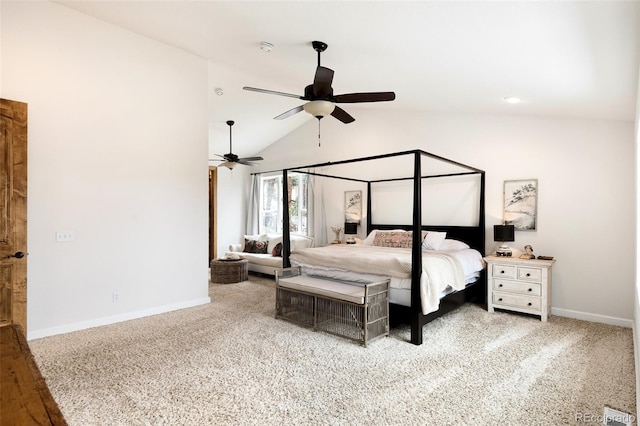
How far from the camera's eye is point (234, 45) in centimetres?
407

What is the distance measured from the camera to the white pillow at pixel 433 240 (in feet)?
16.5

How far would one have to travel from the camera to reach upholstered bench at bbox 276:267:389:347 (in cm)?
350

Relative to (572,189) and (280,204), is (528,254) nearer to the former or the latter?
(572,189)

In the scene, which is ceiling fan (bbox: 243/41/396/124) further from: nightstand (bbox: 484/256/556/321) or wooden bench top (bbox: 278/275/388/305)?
nightstand (bbox: 484/256/556/321)

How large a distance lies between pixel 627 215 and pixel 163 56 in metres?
5.81

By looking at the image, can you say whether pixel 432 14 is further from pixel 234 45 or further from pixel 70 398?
pixel 70 398

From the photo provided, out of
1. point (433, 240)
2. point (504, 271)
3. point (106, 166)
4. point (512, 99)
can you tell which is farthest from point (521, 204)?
point (106, 166)

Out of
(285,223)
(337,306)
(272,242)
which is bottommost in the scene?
(337,306)

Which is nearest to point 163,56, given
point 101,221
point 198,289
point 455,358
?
point 101,221

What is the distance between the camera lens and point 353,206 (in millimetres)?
6848

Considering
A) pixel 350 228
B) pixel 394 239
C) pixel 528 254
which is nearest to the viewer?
pixel 528 254

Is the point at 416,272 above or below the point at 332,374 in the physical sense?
above

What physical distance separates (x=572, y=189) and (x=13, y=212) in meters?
6.02

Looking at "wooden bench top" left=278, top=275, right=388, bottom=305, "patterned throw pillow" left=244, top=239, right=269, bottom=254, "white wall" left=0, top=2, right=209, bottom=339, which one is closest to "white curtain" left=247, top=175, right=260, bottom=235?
"patterned throw pillow" left=244, top=239, right=269, bottom=254
